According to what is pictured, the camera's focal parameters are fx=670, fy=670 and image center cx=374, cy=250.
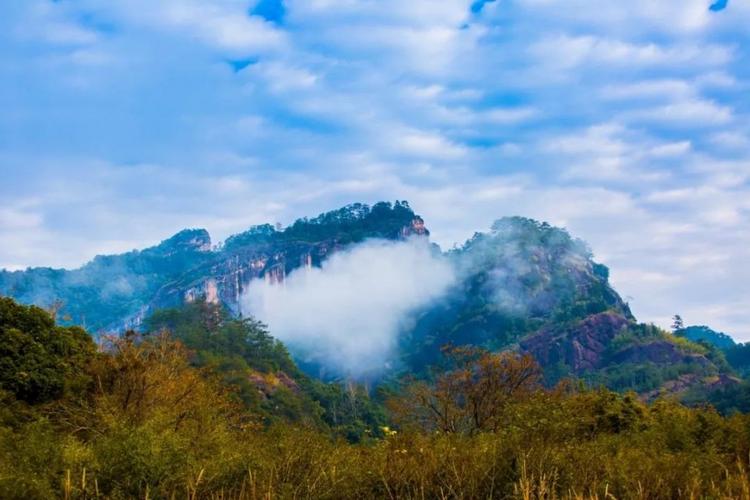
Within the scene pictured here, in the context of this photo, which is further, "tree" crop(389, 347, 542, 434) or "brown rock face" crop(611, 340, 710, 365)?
"brown rock face" crop(611, 340, 710, 365)

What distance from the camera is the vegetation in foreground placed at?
11.7m

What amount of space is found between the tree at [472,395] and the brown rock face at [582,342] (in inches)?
3903

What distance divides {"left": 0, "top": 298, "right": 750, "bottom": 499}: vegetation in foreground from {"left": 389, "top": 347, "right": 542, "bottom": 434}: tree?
3.2 inches

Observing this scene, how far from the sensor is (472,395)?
113ft

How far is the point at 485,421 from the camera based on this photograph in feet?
108

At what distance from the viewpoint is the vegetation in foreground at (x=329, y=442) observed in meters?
11.7

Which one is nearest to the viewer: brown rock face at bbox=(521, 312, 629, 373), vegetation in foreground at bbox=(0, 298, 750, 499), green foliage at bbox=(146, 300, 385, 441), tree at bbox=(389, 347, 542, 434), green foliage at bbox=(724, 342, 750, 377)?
vegetation in foreground at bbox=(0, 298, 750, 499)

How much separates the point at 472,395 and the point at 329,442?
17727 mm

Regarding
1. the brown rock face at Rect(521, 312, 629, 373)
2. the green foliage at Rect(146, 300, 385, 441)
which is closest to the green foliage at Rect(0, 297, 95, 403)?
the green foliage at Rect(146, 300, 385, 441)

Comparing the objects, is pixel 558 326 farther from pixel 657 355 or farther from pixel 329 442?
pixel 329 442

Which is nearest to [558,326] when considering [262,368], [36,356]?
[262,368]

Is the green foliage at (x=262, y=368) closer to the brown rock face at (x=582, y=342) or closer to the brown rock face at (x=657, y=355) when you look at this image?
the brown rock face at (x=582, y=342)

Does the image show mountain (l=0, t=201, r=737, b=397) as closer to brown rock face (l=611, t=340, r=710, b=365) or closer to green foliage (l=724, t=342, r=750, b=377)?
brown rock face (l=611, t=340, r=710, b=365)

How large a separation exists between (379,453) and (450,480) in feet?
8.57
